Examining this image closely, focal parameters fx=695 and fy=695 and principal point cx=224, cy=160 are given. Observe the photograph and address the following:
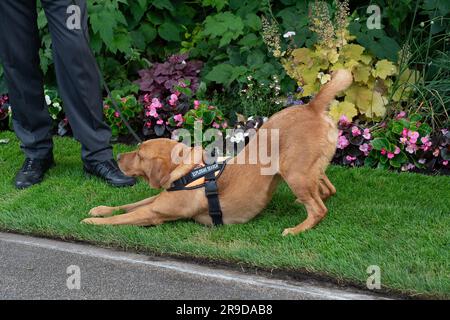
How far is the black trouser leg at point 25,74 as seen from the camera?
4.57m

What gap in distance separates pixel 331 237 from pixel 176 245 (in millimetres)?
824

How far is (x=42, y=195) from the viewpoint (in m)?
4.51

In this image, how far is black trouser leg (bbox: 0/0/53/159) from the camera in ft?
15.0

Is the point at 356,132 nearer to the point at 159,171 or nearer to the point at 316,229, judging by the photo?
the point at 316,229

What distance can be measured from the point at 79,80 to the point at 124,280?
5.34 ft

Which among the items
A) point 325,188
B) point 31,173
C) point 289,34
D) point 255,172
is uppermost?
point 289,34

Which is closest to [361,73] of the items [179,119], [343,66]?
[343,66]

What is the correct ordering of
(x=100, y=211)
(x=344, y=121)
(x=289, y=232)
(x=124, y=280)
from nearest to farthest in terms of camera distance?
(x=124, y=280)
(x=289, y=232)
(x=100, y=211)
(x=344, y=121)

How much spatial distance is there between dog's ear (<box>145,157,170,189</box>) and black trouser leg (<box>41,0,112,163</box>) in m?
0.85

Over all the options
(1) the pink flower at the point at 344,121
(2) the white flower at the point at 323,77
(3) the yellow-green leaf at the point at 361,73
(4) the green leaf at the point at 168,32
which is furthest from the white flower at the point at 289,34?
(4) the green leaf at the point at 168,32

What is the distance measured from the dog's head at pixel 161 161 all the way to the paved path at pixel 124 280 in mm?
508

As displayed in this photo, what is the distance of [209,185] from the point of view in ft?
12.9

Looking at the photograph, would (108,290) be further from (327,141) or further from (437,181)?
(437,181)

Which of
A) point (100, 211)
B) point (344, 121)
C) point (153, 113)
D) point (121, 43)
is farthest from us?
point (121, 43)
